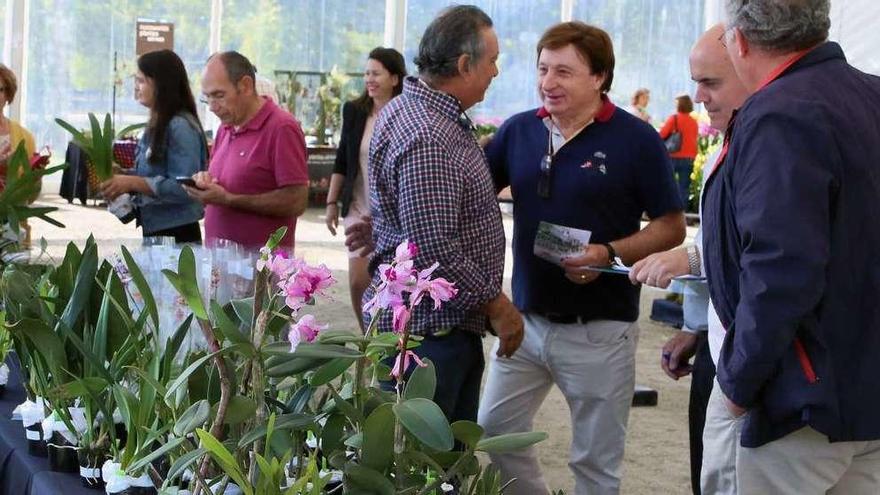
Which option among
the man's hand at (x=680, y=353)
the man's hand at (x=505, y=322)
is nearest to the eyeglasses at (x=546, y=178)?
the man's hand at (x=505, y=322)

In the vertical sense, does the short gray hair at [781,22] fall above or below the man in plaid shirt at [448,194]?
above

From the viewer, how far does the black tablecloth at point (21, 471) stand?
2008 mm

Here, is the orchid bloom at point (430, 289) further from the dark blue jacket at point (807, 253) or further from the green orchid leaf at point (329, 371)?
the dark blue jacket at point (807, 253)

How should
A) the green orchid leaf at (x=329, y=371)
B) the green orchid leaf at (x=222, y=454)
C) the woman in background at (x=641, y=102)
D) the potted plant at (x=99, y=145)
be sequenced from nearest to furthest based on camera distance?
the green orchid leaf at (x=222, y=454) < the green orchid leaf at (x=329, y=371) < the potted plant at (x=99, y=145) < the woman in background at (x=641, y=102)

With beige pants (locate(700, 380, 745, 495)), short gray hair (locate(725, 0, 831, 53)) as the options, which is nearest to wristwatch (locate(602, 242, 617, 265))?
beige pants (locate(700, 380, 745, 495))

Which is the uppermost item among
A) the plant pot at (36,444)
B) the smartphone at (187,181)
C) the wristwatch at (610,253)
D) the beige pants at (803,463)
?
the smartphone at (187,181)

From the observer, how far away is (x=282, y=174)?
4105mm

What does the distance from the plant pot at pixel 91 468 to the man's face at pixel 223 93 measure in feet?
7.36

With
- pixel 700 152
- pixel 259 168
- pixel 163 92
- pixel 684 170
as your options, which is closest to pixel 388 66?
pixel 163 92

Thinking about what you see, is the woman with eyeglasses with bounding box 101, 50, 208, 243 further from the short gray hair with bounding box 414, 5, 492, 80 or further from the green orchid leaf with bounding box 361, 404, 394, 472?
the green orchid leaf with bounding box 361, 404, 394, 472

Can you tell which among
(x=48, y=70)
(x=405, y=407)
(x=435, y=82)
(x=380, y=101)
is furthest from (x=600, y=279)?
(x=48, y=70)

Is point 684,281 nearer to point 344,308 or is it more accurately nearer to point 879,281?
point 879,281

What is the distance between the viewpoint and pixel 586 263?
9.95 ft

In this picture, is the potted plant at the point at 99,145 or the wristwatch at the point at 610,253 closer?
the wristwatch at the point at 610,253
